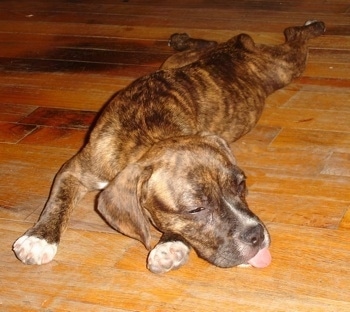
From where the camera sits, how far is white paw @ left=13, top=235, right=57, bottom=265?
12.5 ft

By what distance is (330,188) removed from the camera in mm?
4254

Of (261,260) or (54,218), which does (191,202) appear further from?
(54,218)

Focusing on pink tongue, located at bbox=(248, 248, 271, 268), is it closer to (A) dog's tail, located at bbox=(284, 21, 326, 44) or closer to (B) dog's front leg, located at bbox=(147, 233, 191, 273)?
(B) dog's front leg, located at bbox=(147, 233, 191, 273)

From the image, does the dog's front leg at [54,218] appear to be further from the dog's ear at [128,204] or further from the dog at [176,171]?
the dog's ear at [128,204]

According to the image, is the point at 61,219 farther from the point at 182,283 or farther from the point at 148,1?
the point at 148,1

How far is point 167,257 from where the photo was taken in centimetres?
365

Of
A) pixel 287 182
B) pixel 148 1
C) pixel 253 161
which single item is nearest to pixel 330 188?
pixel 287 182

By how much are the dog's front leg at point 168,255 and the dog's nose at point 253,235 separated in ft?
1.35

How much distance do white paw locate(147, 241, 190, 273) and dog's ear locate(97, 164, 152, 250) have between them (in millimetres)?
116

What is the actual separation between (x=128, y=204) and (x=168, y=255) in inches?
14.5

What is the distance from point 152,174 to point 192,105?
956 mm

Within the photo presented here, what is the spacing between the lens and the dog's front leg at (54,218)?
3.82 meters

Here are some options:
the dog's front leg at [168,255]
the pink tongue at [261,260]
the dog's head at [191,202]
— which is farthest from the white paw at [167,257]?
the pink tongue at [261,260]

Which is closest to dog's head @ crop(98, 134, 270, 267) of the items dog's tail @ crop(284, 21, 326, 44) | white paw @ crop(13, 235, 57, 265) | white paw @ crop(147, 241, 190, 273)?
white paw @ crop(147, 241, 190, 273)
